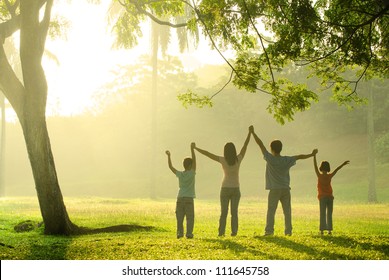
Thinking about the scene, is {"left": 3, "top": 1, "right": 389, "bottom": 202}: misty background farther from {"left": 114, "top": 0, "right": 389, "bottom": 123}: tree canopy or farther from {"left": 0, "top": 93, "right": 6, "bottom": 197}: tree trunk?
{"left": 114, "top": 0, "right": 389, "bottom": 123}: tree canopy

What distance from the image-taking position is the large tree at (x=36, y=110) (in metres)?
13.4

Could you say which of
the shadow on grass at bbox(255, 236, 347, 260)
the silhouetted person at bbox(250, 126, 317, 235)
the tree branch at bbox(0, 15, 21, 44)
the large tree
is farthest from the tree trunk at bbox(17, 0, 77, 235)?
the silhouetted person at bbox(250, 126, 317, 235)

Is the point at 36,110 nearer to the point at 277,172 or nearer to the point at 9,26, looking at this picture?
the point at 9,26

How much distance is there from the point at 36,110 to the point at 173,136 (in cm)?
4202

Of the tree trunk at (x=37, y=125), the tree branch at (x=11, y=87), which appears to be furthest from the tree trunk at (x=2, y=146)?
the tree trunk at (x=37, y=125)

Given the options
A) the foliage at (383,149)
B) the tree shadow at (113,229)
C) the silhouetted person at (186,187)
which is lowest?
the tree shadow at (113,229)

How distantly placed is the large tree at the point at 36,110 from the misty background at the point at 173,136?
97.2 feet

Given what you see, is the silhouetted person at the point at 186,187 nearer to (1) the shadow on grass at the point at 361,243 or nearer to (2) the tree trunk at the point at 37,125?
(1) the shadow on grass at the point at 361,243

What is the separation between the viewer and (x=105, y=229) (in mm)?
14461

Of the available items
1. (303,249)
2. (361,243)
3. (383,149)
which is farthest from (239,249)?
(383,149)

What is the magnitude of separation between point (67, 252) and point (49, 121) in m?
56.2

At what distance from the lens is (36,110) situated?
13453 mm

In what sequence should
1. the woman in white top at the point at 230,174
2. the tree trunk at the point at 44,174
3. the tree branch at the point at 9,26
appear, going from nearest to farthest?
the woman in white top at the point at 230,174 → the tree trunk at the point at 44,174 → the tree branch at the point at 9,26
